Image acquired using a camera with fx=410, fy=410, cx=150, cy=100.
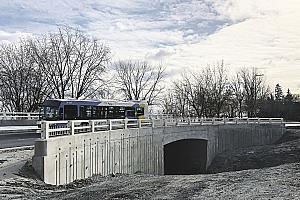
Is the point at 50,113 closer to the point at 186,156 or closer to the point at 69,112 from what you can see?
the point at 69,112

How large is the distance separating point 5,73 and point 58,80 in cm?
588

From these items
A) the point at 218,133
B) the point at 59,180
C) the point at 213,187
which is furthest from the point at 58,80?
the point at 213,187

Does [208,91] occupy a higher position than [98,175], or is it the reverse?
[208,91]

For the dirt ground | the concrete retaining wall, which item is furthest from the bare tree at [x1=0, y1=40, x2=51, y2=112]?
the dirt ground

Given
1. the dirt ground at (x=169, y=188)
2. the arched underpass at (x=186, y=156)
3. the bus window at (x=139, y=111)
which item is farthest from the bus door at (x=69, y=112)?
the dirt ground at (x=169, y=188)

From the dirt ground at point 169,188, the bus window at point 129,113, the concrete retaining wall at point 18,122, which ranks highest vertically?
the bus window at point 129,113

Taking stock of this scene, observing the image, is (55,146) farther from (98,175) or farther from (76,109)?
(76,109)

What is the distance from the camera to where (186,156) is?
40344mm

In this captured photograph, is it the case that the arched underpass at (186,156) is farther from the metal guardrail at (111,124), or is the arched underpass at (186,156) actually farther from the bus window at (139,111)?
the bus window at (139,111)

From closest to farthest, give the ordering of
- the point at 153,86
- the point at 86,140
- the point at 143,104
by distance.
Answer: the point at 86,140 < the point at 143,104 < the point at 153,86

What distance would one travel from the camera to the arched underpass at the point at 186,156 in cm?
3800

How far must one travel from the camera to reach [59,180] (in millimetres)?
→ 14414

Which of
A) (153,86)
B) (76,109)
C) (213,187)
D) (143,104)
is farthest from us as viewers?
(153,86)

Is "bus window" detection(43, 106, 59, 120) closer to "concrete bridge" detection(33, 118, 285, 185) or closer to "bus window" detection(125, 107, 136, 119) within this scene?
"concrete bridge" detection(33, 118, 285, 185)
